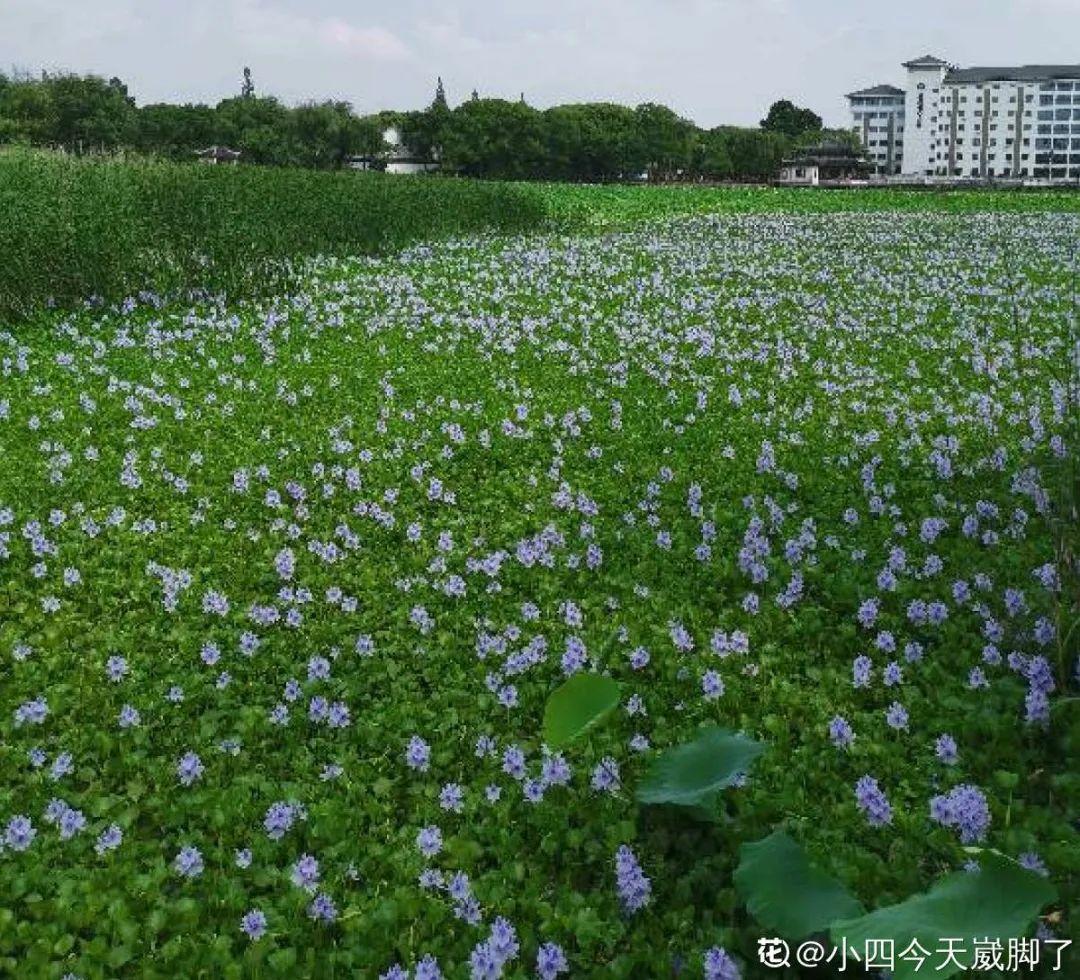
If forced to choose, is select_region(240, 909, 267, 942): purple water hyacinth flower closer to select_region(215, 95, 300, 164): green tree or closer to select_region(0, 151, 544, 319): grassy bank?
select_region(0, 151, 544, 319): grassy bank

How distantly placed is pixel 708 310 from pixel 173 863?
33.7 feet

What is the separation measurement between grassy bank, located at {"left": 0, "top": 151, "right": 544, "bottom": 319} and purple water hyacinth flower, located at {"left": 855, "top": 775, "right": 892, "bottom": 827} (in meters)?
10.6

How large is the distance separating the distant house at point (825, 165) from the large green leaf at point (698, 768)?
104 metres

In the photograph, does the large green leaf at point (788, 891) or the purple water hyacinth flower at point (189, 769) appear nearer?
the large green leaf at point (788, 891)

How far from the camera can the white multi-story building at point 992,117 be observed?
135 metres

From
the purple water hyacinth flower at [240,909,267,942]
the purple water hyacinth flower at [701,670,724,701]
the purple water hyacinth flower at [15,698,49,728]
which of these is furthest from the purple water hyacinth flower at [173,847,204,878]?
the purple water hyacinth flower at [701,670,724,701]

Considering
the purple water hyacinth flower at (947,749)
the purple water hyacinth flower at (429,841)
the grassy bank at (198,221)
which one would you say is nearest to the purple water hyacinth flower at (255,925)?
the purple water hyacinth flower at (429,841)

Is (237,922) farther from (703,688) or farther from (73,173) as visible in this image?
(73,173)

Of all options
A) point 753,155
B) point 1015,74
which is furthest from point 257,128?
point 1015,74

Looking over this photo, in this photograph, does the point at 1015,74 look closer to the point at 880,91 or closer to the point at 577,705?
the point at 880,91

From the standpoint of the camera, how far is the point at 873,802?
3.36 m

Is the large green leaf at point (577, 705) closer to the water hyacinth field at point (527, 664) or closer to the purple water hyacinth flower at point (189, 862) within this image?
the water hyacinth field at point (527, 664)

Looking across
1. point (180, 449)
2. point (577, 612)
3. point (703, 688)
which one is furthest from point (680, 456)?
point (180, 449)

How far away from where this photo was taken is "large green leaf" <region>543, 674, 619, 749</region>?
3.12 meters
